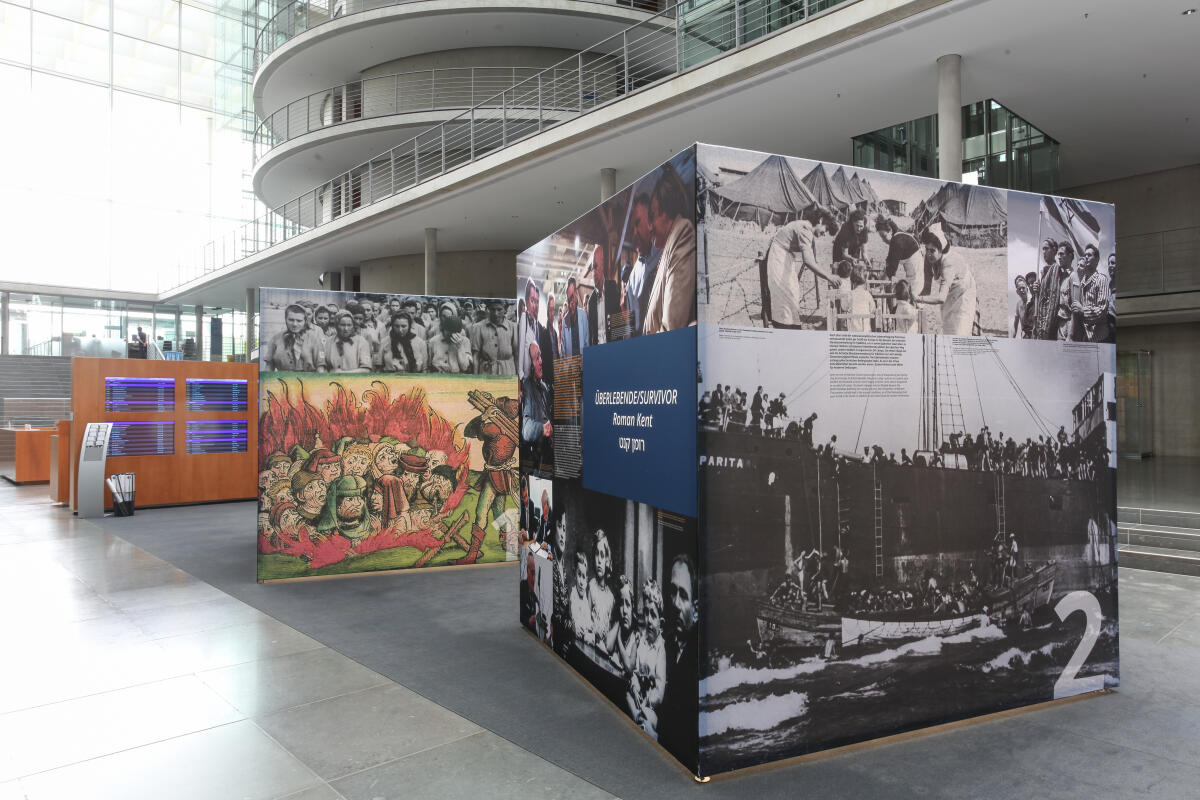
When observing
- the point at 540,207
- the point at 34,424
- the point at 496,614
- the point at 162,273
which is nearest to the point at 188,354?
the point at 162,273

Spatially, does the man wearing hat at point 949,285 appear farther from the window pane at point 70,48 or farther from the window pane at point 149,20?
the window pane at point 149,20

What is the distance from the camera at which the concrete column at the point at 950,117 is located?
422 inches

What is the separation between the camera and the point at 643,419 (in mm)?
4145

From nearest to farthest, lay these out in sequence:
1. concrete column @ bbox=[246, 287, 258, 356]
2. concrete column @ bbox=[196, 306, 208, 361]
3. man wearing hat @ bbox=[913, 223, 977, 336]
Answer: man wearing hat @ bbox=[913, 223, 977, 336] → concrete column @ bbox=[246, 287, 258, 356] → concrete column @ bbox=[196, 306, 208, 361]

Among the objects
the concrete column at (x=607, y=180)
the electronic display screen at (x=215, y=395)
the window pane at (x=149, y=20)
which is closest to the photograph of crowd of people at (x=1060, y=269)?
the concrete column at (x=607, y=180)

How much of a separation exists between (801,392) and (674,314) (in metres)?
0.72

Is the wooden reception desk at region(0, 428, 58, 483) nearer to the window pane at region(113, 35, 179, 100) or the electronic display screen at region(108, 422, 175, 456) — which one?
the electronic display screen at region(108, 422, 175, 456)

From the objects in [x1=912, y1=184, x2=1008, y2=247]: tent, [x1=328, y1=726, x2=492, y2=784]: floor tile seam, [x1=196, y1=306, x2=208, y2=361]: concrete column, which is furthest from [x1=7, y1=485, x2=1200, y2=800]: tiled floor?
[x1=196, y1=306, x2=208, y2=361]: concrete column

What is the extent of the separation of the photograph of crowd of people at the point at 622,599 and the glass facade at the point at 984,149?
35.2 ft

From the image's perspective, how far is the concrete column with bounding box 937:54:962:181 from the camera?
1072 cm

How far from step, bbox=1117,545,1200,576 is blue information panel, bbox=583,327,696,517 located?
5985 millimetres

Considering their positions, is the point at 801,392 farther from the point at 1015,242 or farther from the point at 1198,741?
the point at 1198,741

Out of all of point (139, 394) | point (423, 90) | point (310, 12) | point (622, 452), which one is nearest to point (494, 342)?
point (622, 452)

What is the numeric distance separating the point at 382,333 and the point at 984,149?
10720 mm
